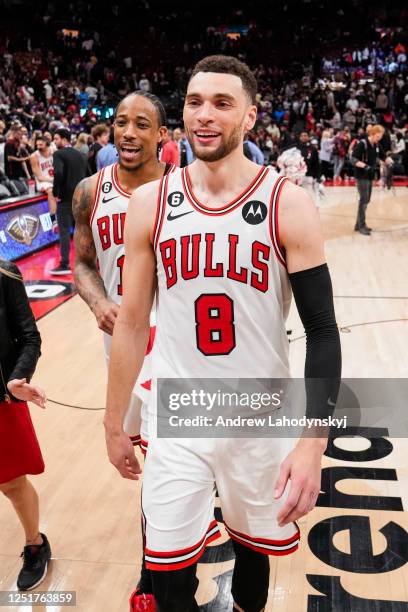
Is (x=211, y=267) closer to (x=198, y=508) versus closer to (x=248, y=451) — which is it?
(x=248, y=451)

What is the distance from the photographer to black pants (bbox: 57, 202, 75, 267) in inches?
337

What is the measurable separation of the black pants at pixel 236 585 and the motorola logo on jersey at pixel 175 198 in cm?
109

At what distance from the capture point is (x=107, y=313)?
2684 millimetres

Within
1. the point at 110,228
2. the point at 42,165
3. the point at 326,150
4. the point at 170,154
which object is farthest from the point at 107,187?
the point at 326,150

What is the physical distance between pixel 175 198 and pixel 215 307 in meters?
0.35

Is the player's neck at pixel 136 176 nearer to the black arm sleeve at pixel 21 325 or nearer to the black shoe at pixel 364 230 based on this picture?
the black arm sleeve at pixel 21 325

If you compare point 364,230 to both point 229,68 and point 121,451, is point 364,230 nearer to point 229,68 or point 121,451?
point 229,68

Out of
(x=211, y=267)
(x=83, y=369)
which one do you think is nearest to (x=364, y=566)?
(x=211, y=267)

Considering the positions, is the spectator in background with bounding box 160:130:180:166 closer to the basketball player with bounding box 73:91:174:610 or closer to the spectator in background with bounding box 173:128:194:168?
the spectator in background with bounding box 173:128:194:168

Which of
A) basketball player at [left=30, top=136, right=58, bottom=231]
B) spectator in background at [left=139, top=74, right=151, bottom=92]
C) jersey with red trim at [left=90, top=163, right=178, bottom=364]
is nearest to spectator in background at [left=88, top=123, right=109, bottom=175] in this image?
basketball player at [left=30, top=136, right=58, bottom=231]

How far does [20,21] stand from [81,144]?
840 inches

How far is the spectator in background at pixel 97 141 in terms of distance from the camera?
10523 mm

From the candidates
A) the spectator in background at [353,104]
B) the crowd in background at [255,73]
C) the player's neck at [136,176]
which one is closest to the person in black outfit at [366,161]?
the crowd in background at [255,73]

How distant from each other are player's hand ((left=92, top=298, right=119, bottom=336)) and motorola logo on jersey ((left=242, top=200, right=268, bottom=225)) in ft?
2.95
